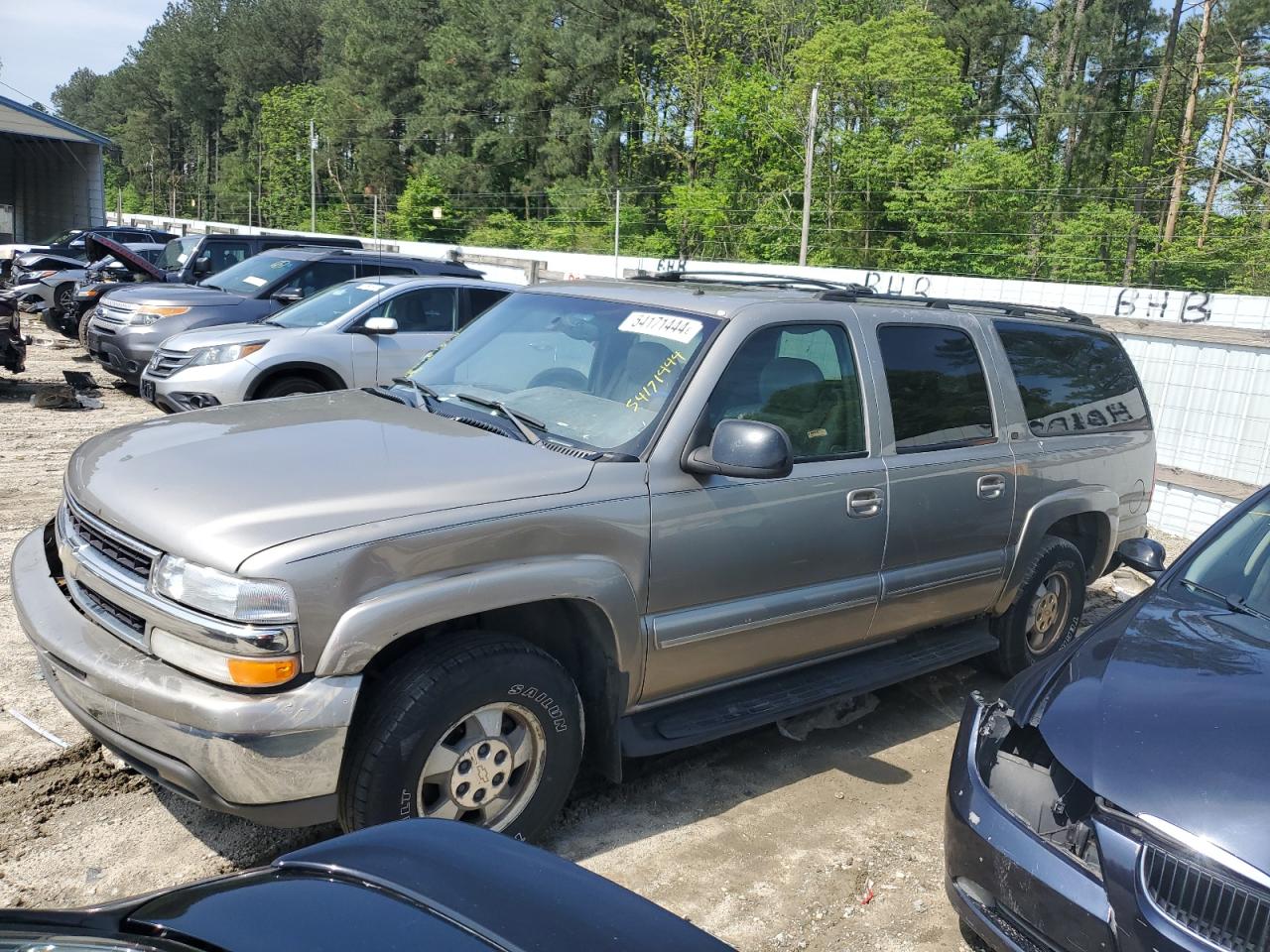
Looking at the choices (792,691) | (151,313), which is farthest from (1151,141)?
(792,691)

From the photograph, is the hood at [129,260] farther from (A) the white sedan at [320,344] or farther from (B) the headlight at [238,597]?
(B) the headlight at [238,597]

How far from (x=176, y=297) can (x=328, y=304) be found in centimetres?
270

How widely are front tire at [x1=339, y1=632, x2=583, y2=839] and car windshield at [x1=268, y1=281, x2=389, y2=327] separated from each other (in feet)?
21.4

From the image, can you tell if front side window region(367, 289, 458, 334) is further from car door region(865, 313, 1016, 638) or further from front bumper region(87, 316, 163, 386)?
car door region(865, 313, 1016, 638)

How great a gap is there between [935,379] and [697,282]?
1.28 meters

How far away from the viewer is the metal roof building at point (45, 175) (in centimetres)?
3547

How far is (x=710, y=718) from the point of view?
3.71 m

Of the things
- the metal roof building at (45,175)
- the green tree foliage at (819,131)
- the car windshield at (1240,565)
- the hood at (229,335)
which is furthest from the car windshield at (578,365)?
the metal roof building at (45,175)

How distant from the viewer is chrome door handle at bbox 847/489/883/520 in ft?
13.3

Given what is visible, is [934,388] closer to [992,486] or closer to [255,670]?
[992,486]

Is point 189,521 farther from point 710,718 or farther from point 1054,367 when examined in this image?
point 1054,367

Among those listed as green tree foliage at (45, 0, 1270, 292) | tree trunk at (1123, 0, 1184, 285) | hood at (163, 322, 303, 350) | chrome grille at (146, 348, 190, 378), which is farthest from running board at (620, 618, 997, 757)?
tree trunk at (1123, 0, 1184, 285)

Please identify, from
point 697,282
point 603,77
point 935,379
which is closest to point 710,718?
point 935,379

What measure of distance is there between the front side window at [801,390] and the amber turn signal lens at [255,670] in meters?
1.73
